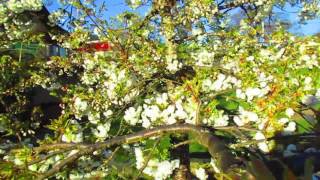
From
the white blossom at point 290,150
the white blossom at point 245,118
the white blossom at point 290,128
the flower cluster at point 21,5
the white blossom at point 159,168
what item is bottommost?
the white blossom at point 159,168

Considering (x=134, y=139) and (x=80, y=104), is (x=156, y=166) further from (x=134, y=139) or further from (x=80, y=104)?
(x=80, y=104)

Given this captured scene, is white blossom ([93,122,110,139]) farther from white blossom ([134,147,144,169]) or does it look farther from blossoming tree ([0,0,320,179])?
white blossom ([134,147,144,169])

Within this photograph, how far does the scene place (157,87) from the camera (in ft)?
16.1

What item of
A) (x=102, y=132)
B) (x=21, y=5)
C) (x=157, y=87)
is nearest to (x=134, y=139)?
(x=102, y=132)

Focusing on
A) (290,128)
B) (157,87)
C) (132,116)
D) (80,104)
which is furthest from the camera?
(157,87)

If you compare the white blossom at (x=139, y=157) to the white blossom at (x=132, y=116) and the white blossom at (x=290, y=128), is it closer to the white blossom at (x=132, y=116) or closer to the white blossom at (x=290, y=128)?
the white blossom at (x=132, y=116)

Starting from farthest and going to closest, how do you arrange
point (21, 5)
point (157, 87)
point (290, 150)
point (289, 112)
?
point (21, 5), point (157, 87), point (289, 112), point (290, 150)

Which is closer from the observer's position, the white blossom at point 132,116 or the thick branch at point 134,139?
the thick branch at point 134,139

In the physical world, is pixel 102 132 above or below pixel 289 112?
below

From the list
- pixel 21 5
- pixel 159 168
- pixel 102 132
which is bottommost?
pixel 159 168

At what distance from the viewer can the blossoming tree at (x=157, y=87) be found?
105 inches

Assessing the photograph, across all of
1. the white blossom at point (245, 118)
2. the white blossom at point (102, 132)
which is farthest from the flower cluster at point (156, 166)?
the white blossom at point (245, 118)

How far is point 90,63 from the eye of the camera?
505 centimetres

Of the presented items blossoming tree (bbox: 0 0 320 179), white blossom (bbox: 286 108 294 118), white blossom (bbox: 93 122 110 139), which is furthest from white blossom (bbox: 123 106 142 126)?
white blossom (bbox: 286 108 294 118)
